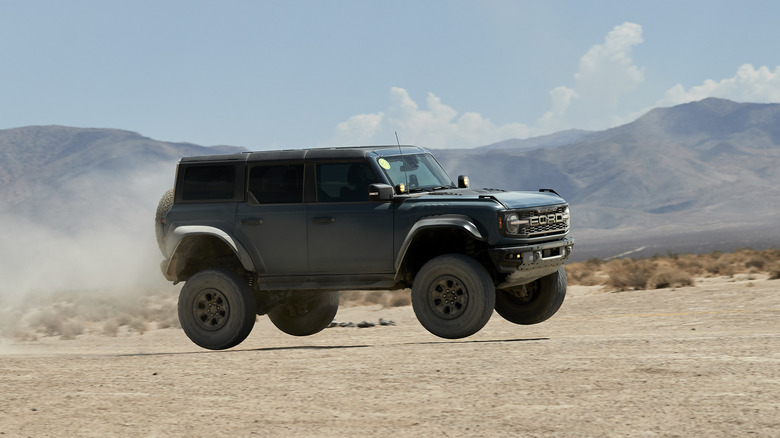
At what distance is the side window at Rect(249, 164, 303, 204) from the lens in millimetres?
12414

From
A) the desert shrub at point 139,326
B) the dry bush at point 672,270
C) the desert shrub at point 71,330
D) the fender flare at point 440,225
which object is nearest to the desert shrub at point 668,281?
the dry bush at point 672,270

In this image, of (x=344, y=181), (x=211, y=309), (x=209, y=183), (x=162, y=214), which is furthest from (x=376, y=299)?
(x=344, y=181)

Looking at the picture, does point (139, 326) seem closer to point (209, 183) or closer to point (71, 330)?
point (71, 330)

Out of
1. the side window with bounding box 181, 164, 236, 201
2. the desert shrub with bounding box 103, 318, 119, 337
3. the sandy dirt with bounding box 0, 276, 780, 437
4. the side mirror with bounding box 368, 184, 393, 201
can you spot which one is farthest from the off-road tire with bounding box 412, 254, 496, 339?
the desert shrub with bounding box 103, 318, 119, 337

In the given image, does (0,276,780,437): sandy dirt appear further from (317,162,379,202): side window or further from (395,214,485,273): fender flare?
(317,162,379,202): side window

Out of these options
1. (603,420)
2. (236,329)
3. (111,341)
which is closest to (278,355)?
(236,329)

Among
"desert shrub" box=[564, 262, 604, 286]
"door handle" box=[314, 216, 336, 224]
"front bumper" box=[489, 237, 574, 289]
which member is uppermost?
"door handle" box=[314, 216, 336, 224]

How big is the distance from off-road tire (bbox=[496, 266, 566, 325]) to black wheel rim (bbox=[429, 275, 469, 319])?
1.98 m

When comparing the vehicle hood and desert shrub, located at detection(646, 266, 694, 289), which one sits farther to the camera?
desert shrub, located at detection(646, 266, 694, 289)

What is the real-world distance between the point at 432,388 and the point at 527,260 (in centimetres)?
308

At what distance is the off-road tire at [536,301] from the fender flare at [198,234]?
3.53m

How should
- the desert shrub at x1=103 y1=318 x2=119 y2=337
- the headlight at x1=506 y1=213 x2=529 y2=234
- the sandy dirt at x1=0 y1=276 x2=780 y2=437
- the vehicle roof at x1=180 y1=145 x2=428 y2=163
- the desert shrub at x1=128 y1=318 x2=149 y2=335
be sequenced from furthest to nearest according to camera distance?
the desert shrub at x1=103 y1=318 x2=119 y2=337 → the desert shrub at x1=128 y1=318 x2=149 y2=335 → the vehicle roof at x1=180 y1=145 x2=428 y2=163 → the headlight at x1=506 y1=213 x2=529 y2=234 → the sandy dirt at x1=0 y1=276 x2=780 y2=437

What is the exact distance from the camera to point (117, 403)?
352 inches

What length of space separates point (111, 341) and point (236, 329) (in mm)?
9132
